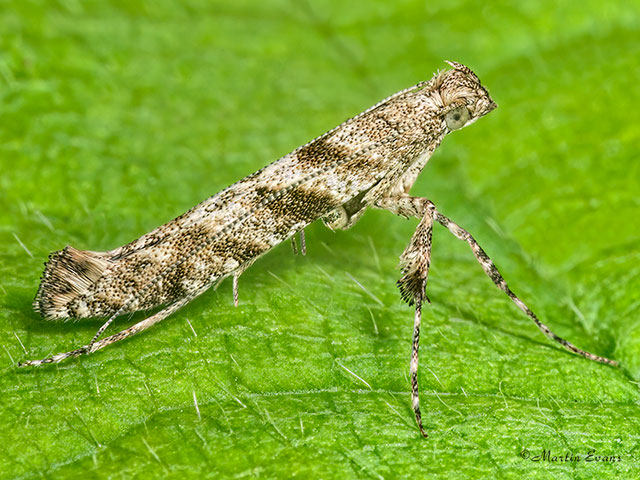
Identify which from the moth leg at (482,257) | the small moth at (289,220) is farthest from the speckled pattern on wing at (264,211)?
the moth leg at (482,257)

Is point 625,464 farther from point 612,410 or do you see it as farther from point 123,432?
point 123,432

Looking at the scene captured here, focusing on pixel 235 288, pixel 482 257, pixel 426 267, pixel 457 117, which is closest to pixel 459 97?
pixel 457 117

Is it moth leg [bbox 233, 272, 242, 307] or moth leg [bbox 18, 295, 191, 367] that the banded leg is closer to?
moth leg [bbox 233, 272, 242, 307]

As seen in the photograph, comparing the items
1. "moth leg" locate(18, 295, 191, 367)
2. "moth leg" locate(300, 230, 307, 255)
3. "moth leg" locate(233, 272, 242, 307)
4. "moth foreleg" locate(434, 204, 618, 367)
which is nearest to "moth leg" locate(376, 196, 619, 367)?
"moth foreleg" locate(434, 204, 618, 367)

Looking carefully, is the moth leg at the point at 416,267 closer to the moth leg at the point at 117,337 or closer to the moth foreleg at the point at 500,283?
the moth foreleg at the point at 500,283

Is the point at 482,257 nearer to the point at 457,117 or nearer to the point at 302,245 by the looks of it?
the point at 457,117

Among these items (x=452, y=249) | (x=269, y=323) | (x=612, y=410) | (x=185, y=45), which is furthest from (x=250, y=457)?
(x=185, y=45)
